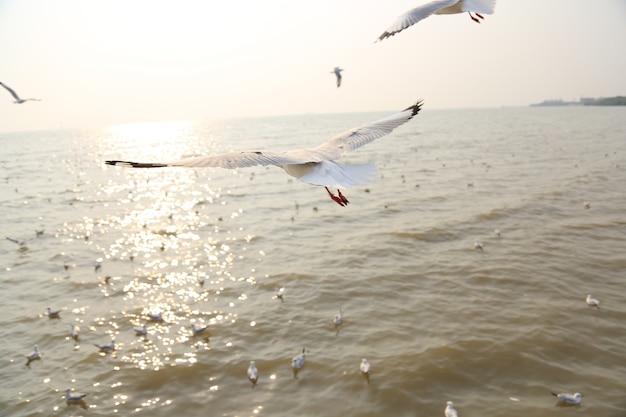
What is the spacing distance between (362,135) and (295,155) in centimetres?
159

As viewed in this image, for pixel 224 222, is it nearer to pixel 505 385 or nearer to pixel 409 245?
pixel 409 245

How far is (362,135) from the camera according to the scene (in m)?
6.26

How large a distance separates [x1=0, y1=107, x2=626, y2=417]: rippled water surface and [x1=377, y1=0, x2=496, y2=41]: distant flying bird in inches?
245

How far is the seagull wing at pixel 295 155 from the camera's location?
4539mm

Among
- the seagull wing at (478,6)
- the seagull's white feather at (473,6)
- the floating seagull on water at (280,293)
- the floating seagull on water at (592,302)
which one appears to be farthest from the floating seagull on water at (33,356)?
the floating seagull on water at (592,302)

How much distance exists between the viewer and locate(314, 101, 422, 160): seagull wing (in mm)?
5785

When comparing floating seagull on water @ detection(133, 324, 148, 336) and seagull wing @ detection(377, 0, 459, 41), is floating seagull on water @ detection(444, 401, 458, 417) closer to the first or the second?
seagull wing @ detection(377, 0, 459, 41)

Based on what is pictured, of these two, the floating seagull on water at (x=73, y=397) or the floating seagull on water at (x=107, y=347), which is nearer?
the floating seagull on water at (x=73, y=397)

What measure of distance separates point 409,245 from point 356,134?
372 inches

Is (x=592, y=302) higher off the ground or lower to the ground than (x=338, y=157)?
lower

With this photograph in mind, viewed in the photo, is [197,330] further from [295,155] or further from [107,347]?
[295,155]

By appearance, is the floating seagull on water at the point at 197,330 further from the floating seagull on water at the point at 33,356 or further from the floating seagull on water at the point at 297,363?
the floating seagull on water at the point at 33,356

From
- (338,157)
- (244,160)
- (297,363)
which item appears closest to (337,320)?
(297,363)

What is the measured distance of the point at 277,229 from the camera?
18.0 meters
